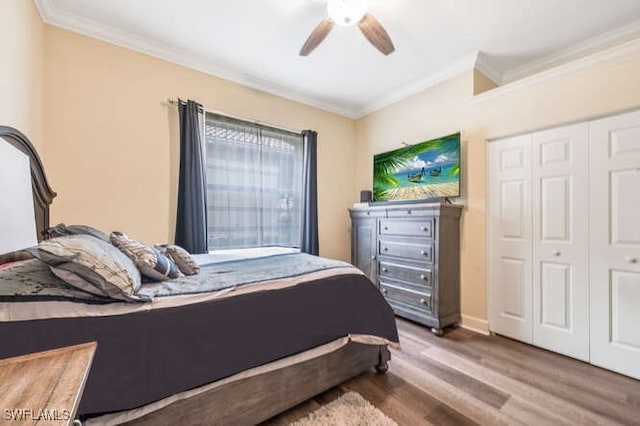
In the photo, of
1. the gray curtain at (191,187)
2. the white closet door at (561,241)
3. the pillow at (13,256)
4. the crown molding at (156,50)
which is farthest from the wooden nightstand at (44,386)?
the white closet door at (561,241)

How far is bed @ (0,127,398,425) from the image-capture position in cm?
101

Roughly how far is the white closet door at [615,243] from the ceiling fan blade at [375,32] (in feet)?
5.74

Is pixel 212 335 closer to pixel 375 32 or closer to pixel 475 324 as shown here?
pixel 375 32

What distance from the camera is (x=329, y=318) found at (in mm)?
1662

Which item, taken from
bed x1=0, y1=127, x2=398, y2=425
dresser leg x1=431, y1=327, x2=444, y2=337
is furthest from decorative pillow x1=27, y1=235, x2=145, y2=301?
dresser leg x1=431, y1=327, x2=444, y2=337

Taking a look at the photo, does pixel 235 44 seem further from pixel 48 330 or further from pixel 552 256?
pixel 552 256

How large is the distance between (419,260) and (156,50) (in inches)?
131

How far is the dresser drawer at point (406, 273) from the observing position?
2.74m

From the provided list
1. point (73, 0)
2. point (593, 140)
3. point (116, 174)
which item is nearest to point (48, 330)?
point (116, 174)

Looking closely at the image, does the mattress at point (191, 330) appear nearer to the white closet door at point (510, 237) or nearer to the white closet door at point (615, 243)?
the white closet door at point (510, 237)

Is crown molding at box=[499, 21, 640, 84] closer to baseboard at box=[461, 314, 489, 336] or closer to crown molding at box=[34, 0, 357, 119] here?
crown molding at box=[34, 0, 357, 119]

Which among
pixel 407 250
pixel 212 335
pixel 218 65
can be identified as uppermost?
pixel 218 65

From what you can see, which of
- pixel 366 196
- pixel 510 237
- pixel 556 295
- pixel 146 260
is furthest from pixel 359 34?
pixel 556 295

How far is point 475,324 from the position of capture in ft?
9.02
